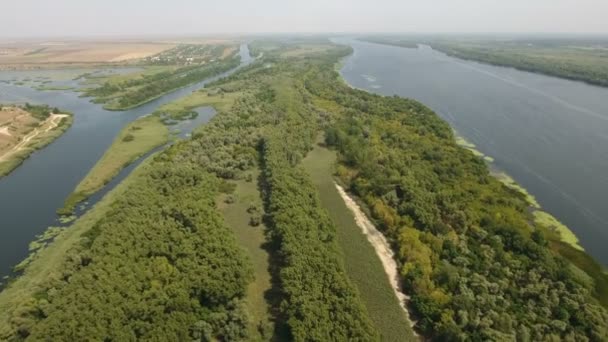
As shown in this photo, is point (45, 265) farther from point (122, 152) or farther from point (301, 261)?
point (122, 152)

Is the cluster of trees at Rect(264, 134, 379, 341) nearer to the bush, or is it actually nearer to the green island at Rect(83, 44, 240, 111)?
the bush

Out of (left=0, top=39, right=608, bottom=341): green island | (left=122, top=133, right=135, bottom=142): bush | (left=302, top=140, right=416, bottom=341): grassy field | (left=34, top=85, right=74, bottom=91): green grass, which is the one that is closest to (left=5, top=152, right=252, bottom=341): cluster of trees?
(left=0, top=39, right=608, bottom=341): green island

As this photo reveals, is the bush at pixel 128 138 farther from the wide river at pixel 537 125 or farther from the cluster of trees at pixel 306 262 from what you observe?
the wide river at pixel 537 125

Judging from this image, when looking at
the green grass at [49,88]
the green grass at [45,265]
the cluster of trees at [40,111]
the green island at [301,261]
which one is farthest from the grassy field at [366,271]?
the green grass at [49,88]

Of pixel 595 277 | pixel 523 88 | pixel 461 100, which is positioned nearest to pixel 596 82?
pixel 523 88

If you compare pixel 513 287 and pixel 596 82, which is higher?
pixel 596 82

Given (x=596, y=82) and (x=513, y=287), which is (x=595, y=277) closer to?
(x=513, y=287)
